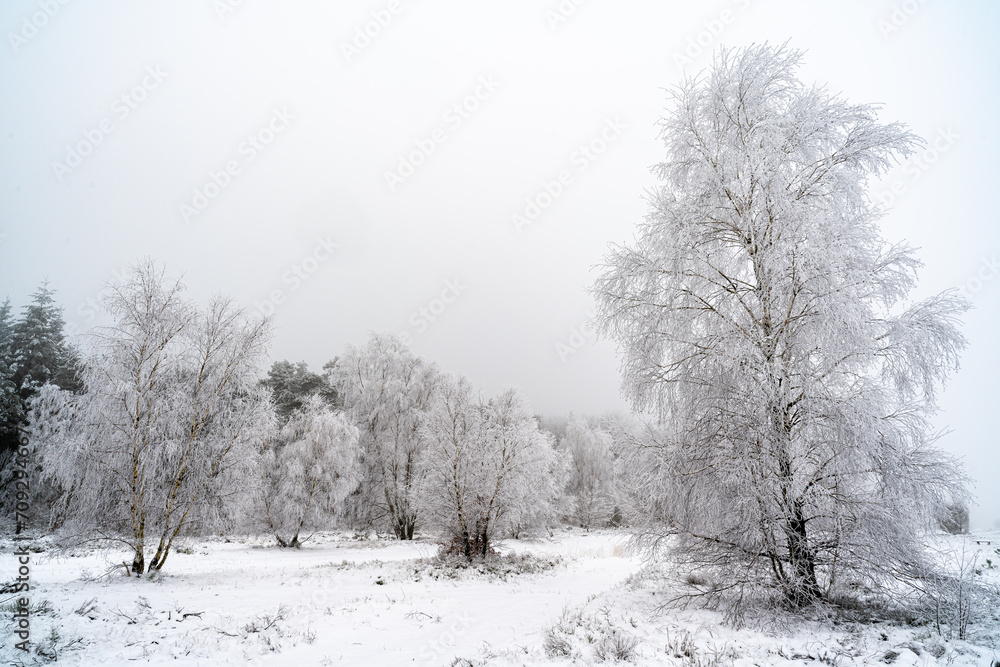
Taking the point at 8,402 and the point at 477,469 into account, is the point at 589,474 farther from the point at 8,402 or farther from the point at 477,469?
the point at 8,402

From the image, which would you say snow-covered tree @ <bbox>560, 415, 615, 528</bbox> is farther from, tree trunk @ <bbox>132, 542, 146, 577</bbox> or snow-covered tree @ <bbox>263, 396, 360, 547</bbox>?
tree trunk @ <bbox>132, 542, 146, 577</bbox>

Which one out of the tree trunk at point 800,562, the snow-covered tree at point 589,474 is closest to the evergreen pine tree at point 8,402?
the tree trunk at point 800,562

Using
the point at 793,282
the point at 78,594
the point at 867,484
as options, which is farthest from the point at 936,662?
the point at 78,594

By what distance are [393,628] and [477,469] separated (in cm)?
1051

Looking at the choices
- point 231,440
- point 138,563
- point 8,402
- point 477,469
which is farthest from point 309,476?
point 8,402

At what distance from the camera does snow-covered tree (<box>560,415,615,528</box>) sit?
124 feet

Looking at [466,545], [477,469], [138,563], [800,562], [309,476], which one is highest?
[477,469]

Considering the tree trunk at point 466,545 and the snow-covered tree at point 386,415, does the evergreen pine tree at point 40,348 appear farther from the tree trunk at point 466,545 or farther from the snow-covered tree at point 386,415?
the tree trunk at point 466,545

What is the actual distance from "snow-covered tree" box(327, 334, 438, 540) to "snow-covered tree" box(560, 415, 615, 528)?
15.2m

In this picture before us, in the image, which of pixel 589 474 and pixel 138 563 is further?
pixel 589 474

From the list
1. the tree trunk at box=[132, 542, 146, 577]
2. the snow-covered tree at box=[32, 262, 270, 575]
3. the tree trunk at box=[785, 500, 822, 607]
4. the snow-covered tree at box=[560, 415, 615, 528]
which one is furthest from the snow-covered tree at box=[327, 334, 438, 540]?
the tree trunk at box=[785, 500, 822, 607]

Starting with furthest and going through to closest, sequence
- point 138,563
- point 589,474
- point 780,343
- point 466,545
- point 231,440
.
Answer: point 589,474 < point 466,545 < point 231,440 < point 138,563 < point 780,343

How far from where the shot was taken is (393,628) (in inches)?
278

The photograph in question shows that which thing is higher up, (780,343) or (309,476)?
(780,343)
